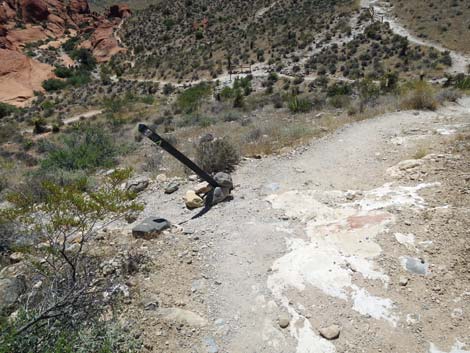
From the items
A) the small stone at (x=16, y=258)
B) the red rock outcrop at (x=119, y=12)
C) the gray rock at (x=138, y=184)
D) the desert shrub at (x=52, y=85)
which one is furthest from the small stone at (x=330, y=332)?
the red rock outcrop at (x=119, y=12)

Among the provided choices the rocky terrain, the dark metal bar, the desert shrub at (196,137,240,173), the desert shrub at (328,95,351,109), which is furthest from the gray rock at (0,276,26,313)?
the desert shrub at (328,95,351,109)

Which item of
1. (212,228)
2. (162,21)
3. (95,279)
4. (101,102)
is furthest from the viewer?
(162,21)

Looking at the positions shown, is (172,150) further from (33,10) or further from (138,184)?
(33,10)

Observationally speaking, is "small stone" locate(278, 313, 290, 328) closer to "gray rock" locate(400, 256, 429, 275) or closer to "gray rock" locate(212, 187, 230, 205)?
"gray rock" locate(400, 256, 429, 275)

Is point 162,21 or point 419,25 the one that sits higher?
point 162,21

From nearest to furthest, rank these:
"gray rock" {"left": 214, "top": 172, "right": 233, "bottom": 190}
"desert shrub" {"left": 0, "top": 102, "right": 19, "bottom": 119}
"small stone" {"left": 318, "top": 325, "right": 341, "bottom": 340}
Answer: "small stone" {"left": 318, "top": 325, "right": 341, "bottom": 340} < "gray rock" {"left": 214, "top": 172, "right": 233, "bottom": 190} < "desert shrub" {"left": 0, "top": 102, "right": 19, "bottom": 119}

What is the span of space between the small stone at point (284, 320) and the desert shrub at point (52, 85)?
34347mm

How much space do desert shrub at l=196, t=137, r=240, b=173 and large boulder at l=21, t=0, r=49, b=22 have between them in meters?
50.7

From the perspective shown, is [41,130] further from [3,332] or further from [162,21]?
[162,21]

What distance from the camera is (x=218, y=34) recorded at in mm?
37938

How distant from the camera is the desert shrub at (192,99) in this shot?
1793 centimetres

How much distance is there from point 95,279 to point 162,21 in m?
48.3

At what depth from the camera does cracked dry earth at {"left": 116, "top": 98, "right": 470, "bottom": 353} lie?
301 centimetres

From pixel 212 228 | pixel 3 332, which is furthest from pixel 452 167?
pixel 3 332
